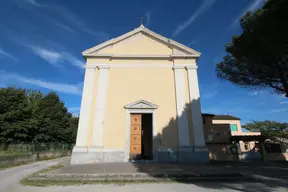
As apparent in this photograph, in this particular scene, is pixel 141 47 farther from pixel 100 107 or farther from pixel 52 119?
pixel 52 119

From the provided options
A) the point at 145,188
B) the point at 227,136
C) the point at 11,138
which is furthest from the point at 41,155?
the point at 227,136

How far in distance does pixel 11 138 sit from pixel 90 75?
16.5 meters

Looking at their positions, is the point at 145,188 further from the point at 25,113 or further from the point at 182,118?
the point at 25,113

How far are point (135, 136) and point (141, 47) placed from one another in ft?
21.5

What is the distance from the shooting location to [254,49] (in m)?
9.03

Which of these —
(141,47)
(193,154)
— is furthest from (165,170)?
(141,47)

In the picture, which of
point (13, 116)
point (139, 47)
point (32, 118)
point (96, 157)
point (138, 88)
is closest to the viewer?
point (96, 157)

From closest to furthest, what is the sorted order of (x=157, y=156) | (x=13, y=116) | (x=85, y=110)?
(x=157, y=156) < (x=85, y=110) < (x=13, y=116)

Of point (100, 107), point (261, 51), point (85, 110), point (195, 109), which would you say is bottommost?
point (85, 110)

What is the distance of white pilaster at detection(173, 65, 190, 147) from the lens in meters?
11.0

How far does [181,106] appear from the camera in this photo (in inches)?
457

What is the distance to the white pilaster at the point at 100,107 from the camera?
10698 mm

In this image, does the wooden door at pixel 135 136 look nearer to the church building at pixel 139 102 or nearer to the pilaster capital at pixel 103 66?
the church building at pixel 139 102

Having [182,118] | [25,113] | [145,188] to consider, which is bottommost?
[145,188]
